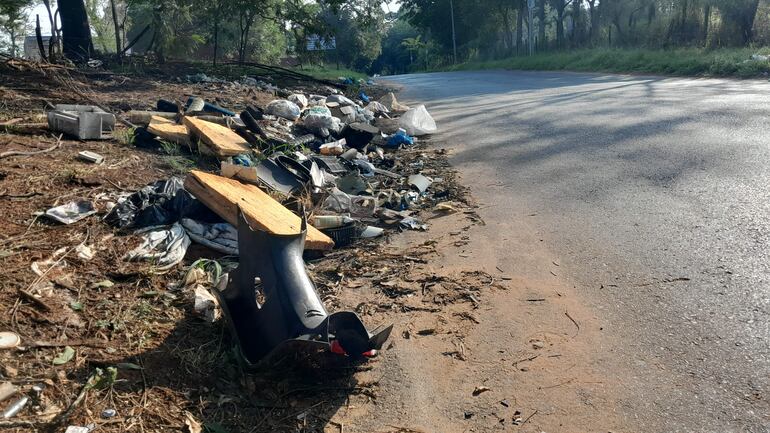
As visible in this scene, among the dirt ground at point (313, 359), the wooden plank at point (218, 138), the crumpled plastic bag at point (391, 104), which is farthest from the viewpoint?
the crumpled plastic bag at point (391, 104)

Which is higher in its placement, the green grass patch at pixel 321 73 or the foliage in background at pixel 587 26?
the foliage in background at pixel 587 26

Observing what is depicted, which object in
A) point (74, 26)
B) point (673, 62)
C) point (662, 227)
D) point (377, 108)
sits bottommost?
point (662, 227)

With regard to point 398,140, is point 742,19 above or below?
above

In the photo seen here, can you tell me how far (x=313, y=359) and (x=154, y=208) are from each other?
7.25ft

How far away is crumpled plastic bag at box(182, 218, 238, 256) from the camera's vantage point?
416cm

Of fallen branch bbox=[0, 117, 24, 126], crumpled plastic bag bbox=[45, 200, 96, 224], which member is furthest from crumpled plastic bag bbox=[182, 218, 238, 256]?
fallen branch bbox=[0, 117, 24, 126]

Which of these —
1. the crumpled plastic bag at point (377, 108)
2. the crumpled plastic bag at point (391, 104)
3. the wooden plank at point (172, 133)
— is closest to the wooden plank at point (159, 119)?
the wooden plank at point (172, 133)

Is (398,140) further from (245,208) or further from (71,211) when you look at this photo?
(71,211)

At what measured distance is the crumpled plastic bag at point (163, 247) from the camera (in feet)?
12.3

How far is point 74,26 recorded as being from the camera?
1534 centimetres

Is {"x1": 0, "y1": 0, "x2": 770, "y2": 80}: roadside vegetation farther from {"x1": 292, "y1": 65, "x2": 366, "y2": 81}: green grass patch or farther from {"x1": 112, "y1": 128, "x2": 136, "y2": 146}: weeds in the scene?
{"x1": 112, "y1": 128, "x2": 136, "y2": 146}: weeds

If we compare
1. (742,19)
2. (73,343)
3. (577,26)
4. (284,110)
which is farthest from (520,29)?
(73,343)

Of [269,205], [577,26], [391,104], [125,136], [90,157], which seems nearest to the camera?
[269,205]

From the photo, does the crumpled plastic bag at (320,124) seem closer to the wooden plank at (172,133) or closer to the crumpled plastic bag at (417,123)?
the crumpled plastic bag at (417,123)
